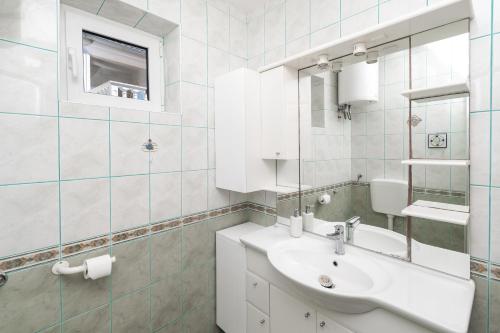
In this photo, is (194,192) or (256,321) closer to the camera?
(256,321)

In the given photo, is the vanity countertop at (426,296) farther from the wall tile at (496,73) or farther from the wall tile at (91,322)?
the wall tile at (91,322)

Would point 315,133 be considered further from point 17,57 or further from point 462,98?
point 17,57

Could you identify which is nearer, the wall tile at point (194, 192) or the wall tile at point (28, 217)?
the wall tile at point (28, 217)

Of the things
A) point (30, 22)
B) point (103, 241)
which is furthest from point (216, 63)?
point (103, 241)

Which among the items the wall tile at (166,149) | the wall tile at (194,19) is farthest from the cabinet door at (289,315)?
the wall tile at (194,19)

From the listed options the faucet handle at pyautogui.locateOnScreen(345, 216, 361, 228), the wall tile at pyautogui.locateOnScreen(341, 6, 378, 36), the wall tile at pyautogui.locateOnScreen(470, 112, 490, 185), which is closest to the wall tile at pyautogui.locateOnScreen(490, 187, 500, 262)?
the wall tile at pyautogui.locateOnScreen(470, 112, 490, 185)

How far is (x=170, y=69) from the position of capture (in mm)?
1527

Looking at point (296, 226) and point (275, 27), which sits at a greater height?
point (275, 27)

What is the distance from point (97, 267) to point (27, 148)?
23.5 inches

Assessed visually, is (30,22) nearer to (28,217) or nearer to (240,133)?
(28,217)

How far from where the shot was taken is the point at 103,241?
3.99ft

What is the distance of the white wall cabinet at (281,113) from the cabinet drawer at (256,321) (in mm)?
907

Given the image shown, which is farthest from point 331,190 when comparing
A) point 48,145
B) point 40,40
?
point 40,40

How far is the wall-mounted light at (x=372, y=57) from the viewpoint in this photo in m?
1.18
